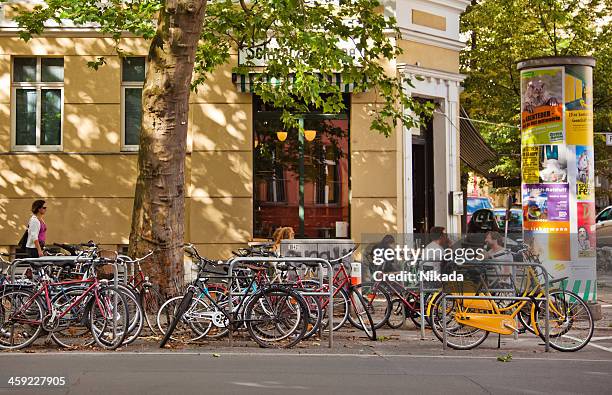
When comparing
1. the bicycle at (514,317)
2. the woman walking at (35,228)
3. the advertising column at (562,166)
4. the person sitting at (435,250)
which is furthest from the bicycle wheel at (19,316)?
the advertising column at (562,166)

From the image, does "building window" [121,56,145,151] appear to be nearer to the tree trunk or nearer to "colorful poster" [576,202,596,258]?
the tree trunk

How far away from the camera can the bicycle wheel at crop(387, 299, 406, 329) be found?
12.1 metres

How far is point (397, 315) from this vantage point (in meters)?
12.3

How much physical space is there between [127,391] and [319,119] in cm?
1072

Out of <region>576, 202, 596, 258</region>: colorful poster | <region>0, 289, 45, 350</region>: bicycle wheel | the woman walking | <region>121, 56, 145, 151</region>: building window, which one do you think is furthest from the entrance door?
<region>0, 289, 45, 350</region>: bicycle wheel

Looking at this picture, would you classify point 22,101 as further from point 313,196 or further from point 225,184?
point 313,196

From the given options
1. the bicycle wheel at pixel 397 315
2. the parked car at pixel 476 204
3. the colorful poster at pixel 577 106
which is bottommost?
the bicycle wheel at pixel 397 315

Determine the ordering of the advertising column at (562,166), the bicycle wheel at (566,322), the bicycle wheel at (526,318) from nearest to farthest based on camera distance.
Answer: the bicycle wheel at (566,322) → the bicycle wheel at (526,318) → the advertising column at (562,166)

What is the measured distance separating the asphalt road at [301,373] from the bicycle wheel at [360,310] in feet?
4.90

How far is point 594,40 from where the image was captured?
27.7 meters

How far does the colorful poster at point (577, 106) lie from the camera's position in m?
13.8

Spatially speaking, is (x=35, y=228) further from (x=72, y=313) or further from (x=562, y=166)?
(x=562, y=166)

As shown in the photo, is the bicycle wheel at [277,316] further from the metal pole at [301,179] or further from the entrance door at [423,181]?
the entrance door at [423,181]

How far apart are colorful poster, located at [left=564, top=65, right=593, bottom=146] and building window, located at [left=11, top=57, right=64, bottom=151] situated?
31.0 ft
